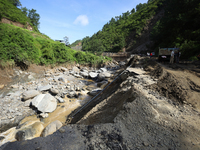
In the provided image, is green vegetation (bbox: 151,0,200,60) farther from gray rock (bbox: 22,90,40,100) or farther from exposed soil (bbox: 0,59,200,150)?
gray rock (bbox: 22,90,40,100)

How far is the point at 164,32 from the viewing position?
→ 22375 millimetres

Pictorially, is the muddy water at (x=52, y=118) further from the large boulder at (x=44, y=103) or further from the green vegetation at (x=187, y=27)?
the green vegetation at (x=187, y=27)

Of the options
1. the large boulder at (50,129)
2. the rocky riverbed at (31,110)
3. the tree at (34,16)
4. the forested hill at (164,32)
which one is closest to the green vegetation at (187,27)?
the forested hill at (164,32)

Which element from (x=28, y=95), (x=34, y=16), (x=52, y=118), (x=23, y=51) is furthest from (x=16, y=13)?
(x=52, y=118)

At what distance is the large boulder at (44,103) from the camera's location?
286 inches

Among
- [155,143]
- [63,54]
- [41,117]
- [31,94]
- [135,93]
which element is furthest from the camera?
[63,54]

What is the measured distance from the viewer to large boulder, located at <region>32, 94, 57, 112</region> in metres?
7.25

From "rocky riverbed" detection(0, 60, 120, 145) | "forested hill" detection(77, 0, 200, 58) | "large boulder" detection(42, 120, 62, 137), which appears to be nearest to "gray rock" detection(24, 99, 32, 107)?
"rocky riverbed" detection(0, 60, 120, 145)

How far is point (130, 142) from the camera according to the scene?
7.85ft

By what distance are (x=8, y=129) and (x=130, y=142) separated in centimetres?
713

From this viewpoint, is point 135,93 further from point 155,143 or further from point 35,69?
point 35,69

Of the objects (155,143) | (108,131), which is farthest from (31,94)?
(155,143)

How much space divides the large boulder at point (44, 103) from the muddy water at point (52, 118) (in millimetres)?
439

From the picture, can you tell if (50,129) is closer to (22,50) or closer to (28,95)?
(28,95)
